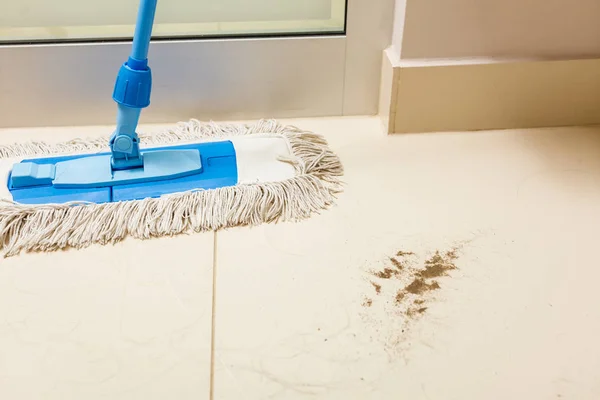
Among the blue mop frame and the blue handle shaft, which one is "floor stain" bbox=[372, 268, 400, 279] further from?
the blue handle shaft

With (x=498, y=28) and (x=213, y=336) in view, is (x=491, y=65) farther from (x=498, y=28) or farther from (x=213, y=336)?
(x=213, y=336)

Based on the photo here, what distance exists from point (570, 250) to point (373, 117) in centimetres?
43

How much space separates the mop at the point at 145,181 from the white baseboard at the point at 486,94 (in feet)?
0.51

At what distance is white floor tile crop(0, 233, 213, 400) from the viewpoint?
2.04ft

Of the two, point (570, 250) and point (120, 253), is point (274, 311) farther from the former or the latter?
point (570, 250)

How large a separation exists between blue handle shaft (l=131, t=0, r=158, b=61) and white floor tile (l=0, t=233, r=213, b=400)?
0.81ft

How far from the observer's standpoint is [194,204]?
845mm

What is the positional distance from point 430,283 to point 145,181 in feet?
1.40

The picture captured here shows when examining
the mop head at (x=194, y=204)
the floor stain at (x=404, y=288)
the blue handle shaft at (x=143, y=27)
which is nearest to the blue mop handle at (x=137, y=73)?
the blue handle shaft at (x=143, y=27)

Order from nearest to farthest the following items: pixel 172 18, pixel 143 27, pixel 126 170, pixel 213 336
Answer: pixel 213 336 → pixel 143 27 → pixel 126 170 → pixel 172 18

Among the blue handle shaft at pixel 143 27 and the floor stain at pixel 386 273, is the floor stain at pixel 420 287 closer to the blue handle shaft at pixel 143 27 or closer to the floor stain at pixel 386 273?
the floor stain at pixel 386 273

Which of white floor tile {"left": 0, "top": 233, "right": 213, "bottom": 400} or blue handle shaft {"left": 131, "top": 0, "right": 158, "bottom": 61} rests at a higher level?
blue handle shaft {"left": 131, "top": 0, "right": 158, "bottom": 61}

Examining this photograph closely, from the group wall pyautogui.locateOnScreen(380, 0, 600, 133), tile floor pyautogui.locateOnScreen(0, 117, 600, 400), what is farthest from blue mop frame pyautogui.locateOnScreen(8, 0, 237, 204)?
wall pyautogui.locateOnScreen(380, 0, 600, 133)

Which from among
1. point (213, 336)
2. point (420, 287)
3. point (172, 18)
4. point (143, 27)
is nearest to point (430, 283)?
point (420, 287)
